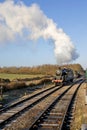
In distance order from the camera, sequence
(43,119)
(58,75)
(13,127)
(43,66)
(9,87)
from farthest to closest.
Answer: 1. (43,66)
2. (58,75)
3. (9,87)
4. (43,119)
5. (13,127)

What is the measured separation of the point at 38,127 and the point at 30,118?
8.73 feet

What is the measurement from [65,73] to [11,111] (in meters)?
33.0

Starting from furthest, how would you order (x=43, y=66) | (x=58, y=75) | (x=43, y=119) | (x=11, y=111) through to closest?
(x=43, y=66) < (x=58, y=75) < (x=11, y=111) < (x=43, y=119)

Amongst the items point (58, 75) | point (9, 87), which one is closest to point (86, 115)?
point (9, 87)

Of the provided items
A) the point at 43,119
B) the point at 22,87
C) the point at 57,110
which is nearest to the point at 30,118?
the point at 43,119

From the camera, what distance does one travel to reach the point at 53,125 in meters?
15.7

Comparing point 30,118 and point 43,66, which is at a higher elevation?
point 43,66

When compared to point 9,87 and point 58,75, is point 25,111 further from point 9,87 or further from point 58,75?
point 58,75

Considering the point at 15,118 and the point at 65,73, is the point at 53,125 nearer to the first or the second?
the point at 15,118

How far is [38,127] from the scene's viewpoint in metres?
15.1

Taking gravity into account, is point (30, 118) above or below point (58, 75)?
below

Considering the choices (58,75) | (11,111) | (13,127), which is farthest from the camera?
(58,75)

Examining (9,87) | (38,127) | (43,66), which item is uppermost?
(43,66)

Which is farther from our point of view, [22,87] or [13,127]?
[22,87]
